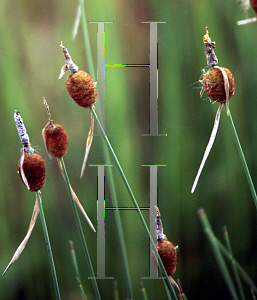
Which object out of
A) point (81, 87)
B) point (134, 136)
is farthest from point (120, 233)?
point (81, 87)

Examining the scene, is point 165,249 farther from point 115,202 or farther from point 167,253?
point 115,202

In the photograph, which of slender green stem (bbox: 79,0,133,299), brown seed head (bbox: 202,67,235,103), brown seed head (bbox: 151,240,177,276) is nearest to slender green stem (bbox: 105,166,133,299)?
slender green stem (bbox: 79,0,133,299)

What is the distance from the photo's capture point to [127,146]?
0.55 metres

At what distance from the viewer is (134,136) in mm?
548

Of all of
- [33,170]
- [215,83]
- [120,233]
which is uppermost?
[215,83]

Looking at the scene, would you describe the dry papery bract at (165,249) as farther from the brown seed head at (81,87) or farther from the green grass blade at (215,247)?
the brown seed head at (81,87)

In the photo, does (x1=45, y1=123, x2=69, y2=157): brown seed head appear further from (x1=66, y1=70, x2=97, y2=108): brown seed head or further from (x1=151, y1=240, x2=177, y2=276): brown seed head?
(x1=151, y1=240, x2=177, y2=276): brown seed head

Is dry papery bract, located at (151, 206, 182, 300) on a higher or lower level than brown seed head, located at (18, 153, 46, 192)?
lower

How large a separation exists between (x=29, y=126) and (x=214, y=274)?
48cm

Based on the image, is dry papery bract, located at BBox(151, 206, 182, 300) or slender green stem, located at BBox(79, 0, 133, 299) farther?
slender green stem, located at BBox(79, 0, 133, 299)

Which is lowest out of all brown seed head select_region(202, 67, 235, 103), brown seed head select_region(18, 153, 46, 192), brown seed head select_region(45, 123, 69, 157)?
brown seed head select_region(18, 153, 46, 192)

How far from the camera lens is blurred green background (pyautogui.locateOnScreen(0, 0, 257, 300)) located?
20.7 inches

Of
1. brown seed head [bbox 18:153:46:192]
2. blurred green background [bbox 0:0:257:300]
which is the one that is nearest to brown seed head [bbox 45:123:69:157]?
brown seed head [bbox 18:153:46:192]

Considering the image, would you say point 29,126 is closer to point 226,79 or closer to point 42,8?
point 42,8
